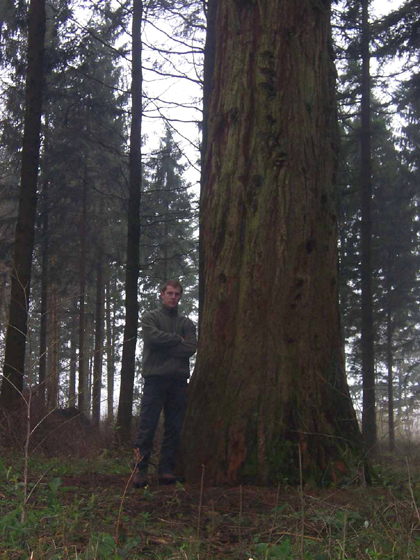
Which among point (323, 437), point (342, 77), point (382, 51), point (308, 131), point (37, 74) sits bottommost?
point (323, 437)

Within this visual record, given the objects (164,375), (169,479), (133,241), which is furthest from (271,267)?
(133,241)

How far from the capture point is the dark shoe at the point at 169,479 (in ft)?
19.3

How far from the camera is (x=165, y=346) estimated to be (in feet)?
21.2

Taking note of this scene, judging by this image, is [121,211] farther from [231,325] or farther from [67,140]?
[231,325]

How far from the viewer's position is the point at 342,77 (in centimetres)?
1838

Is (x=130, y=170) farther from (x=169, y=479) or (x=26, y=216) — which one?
(x=169, y=479)

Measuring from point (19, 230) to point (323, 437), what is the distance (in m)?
7.71

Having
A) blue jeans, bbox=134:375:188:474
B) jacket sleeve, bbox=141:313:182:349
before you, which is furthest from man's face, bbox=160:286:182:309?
blue jeans, bbox=134:375:188:474

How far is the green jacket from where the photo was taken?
6422 mm

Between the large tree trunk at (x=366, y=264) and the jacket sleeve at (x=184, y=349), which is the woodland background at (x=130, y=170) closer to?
the large tree trunk at (x=366, y=264)

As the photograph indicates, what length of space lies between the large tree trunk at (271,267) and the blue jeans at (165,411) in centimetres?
29

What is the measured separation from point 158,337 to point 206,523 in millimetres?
2398

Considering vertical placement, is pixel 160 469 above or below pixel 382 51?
below

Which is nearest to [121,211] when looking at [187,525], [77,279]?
[77,279]
